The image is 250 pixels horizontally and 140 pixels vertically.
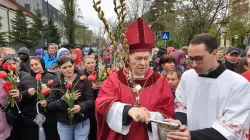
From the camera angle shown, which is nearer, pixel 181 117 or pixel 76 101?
pixel 181 117

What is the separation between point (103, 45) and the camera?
4574 mm

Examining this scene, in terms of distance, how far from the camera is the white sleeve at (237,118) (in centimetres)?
182

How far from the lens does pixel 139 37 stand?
2.52 m

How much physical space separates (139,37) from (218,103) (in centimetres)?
99

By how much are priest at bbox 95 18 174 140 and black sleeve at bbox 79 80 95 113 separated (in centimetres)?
120

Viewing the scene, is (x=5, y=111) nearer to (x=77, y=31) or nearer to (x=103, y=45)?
(x=103, y=45)

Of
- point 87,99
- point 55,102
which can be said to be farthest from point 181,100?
point 55,102

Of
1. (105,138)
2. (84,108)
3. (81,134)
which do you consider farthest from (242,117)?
(81,134)

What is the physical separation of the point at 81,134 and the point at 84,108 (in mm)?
467

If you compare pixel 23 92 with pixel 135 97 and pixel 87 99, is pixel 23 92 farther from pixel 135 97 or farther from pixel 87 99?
pixel 135 97

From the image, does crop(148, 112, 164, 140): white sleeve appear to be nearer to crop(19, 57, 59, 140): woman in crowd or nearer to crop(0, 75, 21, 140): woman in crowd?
crop(19, 57, 59, 140): woman in crowd

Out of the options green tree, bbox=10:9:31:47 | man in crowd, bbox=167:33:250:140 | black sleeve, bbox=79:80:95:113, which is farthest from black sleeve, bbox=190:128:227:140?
green tree, bbox=10:9:31:47

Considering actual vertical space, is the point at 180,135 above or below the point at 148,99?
below

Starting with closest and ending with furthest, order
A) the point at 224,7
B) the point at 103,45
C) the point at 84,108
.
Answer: the point at 84,108
the point at 103,45
the point at 224,7
